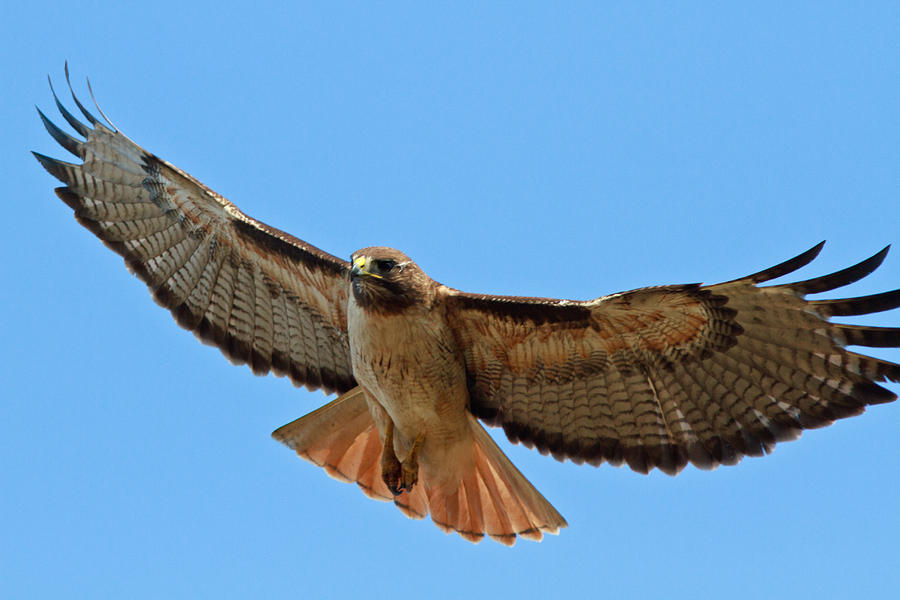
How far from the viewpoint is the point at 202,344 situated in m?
9.97

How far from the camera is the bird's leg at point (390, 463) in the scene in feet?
29.3

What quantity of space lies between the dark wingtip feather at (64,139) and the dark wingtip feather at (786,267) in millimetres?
5307

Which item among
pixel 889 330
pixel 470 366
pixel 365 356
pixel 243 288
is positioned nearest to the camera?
pixel 889 330

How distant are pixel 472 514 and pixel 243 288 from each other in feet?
8.32

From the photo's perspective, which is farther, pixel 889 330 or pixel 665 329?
pixel 665 329

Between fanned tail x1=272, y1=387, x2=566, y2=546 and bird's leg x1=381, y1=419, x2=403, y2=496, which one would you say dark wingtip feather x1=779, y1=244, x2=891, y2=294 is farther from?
bird's leg x1=381, y1=419, x2=403, y2=496

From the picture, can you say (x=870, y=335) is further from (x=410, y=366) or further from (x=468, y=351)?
(x=410, y=366)

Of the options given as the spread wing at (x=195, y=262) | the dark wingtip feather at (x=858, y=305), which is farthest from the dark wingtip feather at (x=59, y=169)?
the dark wingtip feather at (x=858, y=305)

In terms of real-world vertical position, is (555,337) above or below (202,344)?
below

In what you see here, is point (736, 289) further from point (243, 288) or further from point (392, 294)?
point (243, 288)

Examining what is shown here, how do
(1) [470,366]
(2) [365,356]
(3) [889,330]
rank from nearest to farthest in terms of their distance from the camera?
(3) [889,330] < (2) [365,356] < (1) [470,366]

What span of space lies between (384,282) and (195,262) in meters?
2.28

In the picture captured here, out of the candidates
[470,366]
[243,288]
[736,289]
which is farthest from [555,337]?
[243,288]

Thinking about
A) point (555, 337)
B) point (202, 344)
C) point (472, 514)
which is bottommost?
point (472, 514)
